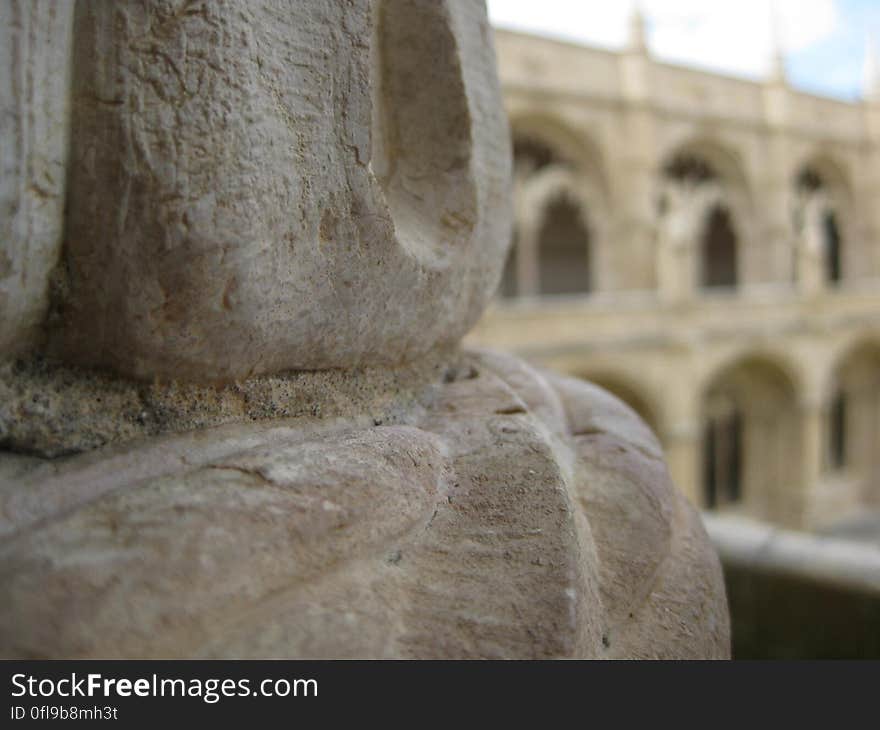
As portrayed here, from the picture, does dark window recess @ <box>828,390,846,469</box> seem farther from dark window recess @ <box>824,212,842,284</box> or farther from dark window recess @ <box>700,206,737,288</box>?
dark window recess @ <box>700,206,737,288</box>

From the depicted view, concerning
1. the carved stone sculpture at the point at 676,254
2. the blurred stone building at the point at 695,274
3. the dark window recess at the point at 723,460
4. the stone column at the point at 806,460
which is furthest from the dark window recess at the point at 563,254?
the stone column at the point at 806,460

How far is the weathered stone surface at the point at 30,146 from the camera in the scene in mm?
667

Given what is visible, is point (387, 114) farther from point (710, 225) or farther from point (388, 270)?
point (710, 225)

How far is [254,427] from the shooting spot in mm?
867

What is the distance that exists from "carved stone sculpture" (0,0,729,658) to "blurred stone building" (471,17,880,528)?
672 centimetres

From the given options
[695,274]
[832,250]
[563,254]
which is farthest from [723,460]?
[832,250]

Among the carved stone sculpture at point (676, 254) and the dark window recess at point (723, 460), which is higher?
the carved stone sculpture at point (676, 254)

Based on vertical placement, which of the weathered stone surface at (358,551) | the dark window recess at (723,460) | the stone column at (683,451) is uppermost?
the weathered stone surface at (358,551)

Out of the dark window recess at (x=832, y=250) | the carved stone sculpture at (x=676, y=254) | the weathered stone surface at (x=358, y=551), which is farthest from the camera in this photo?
the dark window recess at (x=832, y=250)

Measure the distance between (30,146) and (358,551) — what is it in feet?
1.54

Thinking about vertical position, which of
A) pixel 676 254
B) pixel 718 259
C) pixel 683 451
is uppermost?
pixel 718 259

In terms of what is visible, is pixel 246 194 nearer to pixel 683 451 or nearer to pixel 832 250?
pixel 683 451

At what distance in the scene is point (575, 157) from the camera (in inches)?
433

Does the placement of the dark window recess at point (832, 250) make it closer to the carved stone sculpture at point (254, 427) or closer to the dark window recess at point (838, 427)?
the dark window recess at point (838, 427)
